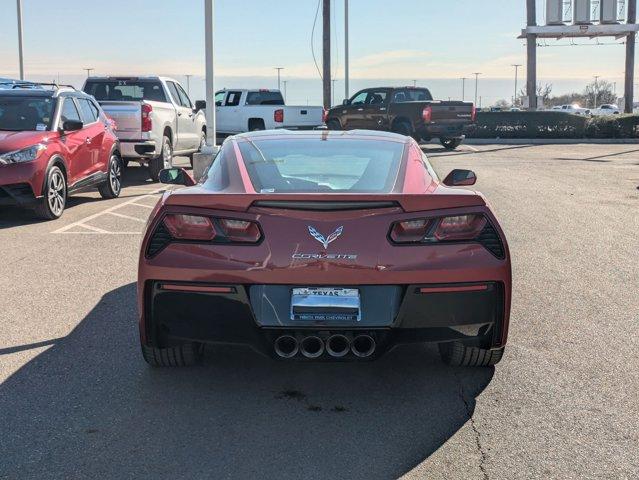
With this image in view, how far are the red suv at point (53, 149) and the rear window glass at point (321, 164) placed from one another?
231 inches

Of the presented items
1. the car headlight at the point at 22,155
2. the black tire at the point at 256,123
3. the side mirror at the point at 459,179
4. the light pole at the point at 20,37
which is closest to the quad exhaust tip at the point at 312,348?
the side mirror at the point at 459,179

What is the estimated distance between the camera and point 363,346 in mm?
4004

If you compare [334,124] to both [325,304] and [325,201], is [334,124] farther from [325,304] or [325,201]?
[325,304]

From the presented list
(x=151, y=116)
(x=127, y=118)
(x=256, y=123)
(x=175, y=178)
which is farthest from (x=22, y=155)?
→ (x=256, y=123)

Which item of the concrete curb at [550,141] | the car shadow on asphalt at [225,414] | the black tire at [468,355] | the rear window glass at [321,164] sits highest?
the rear window glass at [321,164]

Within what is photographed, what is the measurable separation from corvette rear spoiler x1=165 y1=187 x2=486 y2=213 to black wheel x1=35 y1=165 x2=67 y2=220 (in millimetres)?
6781

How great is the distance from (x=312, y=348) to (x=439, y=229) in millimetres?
912

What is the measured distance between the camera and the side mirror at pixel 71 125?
36.4 ft

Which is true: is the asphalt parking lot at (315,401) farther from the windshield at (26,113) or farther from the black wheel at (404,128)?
the black wheel at (404,128)

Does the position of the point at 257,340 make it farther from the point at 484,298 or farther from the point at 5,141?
the point at 5,141

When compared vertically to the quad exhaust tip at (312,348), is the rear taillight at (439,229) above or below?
above

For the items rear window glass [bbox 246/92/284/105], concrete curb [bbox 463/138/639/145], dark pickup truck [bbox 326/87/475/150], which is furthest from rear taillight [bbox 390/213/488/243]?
concrete curb [bbox 463/138/639/145]

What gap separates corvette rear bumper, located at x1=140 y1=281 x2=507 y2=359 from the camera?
12.9ft

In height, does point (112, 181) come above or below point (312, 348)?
above
